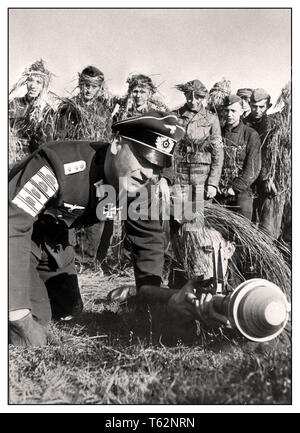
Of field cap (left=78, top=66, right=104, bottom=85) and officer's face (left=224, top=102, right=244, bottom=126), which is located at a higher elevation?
field cap (left=78, top=66, right=104, bottom=85)

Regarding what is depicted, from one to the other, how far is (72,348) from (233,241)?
1408mm

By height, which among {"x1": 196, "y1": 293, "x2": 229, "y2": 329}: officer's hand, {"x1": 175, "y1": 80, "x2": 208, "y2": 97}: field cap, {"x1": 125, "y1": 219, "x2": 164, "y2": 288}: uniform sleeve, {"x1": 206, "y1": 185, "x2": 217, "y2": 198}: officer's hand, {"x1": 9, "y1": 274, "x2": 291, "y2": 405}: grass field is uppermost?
{"x1": 175, "y1": 80, "x2": 208, "y2": 97}: field cap

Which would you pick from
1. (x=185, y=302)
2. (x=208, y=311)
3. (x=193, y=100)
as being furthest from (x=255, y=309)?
(x=193, y=100)

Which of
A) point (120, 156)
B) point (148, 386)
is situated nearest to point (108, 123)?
point (120, 156)

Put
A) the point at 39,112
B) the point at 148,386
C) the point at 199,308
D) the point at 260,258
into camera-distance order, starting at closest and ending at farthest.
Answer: the point at 199,308
the point at 148,386
the point at 260,258
the point at 39,112

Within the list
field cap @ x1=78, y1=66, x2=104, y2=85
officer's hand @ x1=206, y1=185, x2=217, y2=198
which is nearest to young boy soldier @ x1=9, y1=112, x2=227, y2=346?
officer's hand @ x1=206, y1=185, x2=217, y2=198

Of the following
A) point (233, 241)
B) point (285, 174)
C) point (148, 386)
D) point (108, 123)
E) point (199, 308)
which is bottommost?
point (148, 386)

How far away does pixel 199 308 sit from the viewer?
3.53 m

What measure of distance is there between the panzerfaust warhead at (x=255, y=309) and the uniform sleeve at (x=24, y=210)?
130 centimetres

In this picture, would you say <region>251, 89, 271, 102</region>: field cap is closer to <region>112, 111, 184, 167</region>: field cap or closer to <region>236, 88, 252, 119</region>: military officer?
<region>236, 88, 252, 119</region>: military officer

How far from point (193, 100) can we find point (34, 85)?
47.6 inches

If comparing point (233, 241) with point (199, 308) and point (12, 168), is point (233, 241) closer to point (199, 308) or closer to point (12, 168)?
point (199, 308)

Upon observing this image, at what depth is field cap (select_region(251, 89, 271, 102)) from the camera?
4.50 m

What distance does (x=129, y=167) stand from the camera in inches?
154
